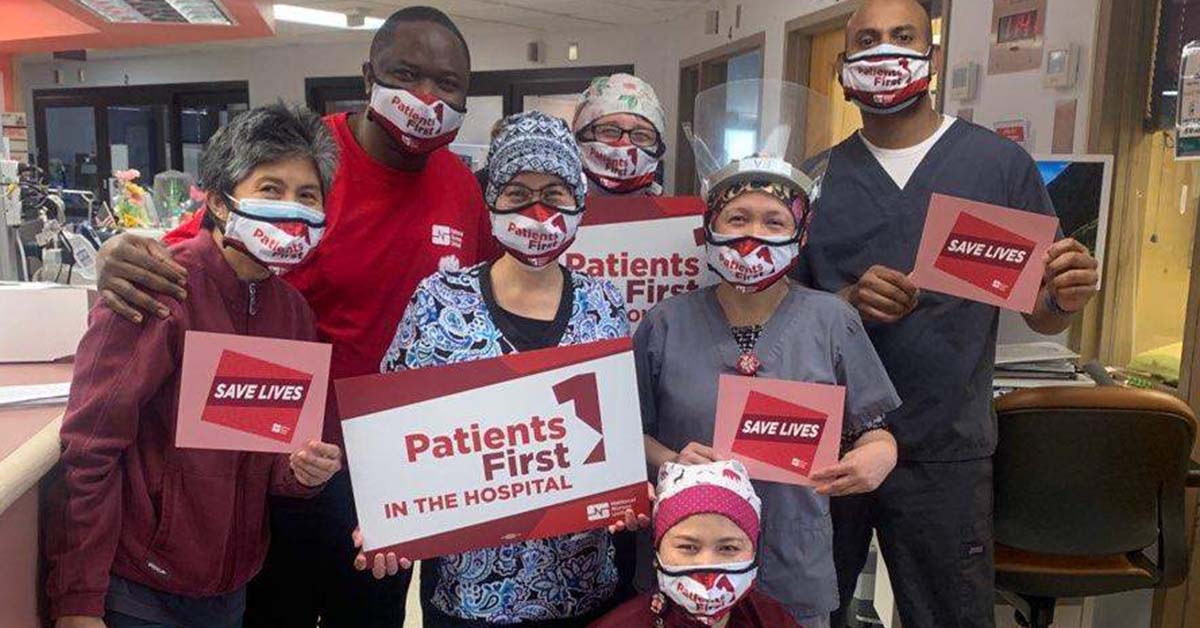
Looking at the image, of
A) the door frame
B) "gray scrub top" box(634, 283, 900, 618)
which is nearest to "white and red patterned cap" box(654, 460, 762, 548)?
"gray scrub top" box(634, 283, 900, 618)

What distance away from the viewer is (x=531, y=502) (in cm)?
142

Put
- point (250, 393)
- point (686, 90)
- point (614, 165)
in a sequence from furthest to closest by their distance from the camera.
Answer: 1. point (686, 90)
2. point (614, 165)
3. point (250, 393)

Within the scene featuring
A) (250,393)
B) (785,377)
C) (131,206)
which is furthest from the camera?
(131,206)

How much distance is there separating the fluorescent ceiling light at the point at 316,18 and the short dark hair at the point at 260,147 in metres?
7.62

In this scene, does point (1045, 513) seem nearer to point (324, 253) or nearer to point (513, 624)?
point (513, 624)

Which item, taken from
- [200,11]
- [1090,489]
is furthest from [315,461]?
[200,11]

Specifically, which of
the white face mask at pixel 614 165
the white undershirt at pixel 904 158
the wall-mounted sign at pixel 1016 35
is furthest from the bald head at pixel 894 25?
the wall-mounted sign at pixel 1016 35

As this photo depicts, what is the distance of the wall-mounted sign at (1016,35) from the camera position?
10.4 feet

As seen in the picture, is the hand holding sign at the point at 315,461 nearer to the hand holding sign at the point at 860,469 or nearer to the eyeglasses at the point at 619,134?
the hand holding sign at the point at 860,469

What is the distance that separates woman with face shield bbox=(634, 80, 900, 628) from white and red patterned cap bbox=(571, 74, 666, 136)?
0.47m

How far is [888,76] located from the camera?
1805 millimetres

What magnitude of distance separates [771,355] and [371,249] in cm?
80

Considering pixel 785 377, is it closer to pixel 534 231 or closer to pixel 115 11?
pixel 534 231

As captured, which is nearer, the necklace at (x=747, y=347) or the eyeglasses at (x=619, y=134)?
the necklace at (x=747, y=347)
